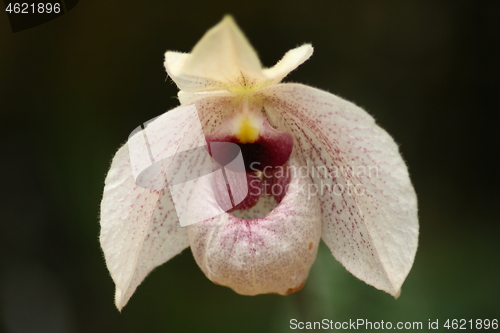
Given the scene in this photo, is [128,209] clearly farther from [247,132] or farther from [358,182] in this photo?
[358,182]

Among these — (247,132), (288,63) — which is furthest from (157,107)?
(288,63)

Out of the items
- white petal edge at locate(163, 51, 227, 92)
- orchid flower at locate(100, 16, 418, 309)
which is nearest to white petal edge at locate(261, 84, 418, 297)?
orchid flower at locate(100, 16, 418, 309)

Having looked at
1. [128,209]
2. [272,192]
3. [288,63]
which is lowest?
[272,192]

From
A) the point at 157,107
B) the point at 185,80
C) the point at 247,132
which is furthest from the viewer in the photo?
the point at 157,107

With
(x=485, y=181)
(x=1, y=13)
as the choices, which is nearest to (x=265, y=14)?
(x=1, y=13)

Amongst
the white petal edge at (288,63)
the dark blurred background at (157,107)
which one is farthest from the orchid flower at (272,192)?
the dark blurred background at (157,107)

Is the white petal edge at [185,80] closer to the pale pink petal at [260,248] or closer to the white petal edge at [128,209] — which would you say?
the white petal edge at [128,209]

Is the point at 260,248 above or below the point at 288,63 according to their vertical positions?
below
